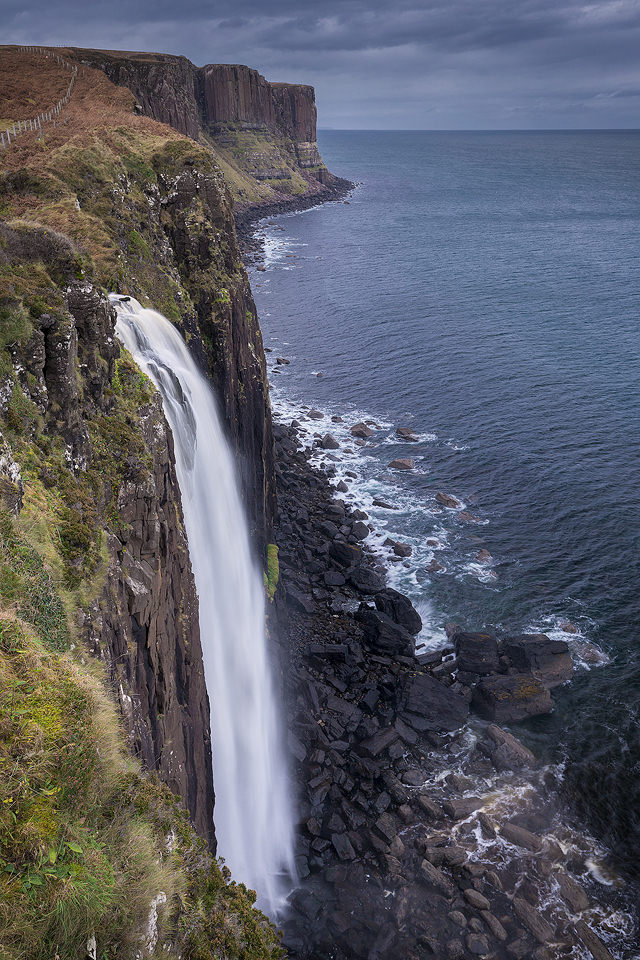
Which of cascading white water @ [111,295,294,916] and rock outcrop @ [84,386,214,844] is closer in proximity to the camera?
rock outcrop @ [84,386,214,844]

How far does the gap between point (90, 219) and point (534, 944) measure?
107ft

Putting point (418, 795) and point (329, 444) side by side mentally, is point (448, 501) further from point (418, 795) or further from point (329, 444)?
point (418, 795)

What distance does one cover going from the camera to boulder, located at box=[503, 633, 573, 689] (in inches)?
1359

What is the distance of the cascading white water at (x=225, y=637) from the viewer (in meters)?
23.8

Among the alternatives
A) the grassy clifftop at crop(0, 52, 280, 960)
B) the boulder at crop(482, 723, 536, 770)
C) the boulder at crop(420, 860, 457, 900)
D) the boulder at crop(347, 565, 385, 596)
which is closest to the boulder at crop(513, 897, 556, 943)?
the boulder at crop(420, 860, 457, 900)

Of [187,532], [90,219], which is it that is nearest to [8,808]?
[187,532]

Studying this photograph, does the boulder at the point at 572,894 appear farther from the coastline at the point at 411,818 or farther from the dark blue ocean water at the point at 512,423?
the dark blue ocean water at the point at 512,423

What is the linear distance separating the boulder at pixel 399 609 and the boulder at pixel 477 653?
2.91m

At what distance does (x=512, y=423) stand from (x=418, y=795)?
4056 centimetres

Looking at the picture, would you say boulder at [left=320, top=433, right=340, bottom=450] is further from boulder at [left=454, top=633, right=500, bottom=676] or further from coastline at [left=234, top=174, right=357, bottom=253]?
coastline at [left=234, top=174, right=357, bottom=253]

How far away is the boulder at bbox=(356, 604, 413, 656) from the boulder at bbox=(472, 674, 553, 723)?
4.74 m

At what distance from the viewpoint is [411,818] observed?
27.4m

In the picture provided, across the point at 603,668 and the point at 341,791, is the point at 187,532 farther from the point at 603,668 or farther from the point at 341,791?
the point at 603,668

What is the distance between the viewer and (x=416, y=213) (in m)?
180
